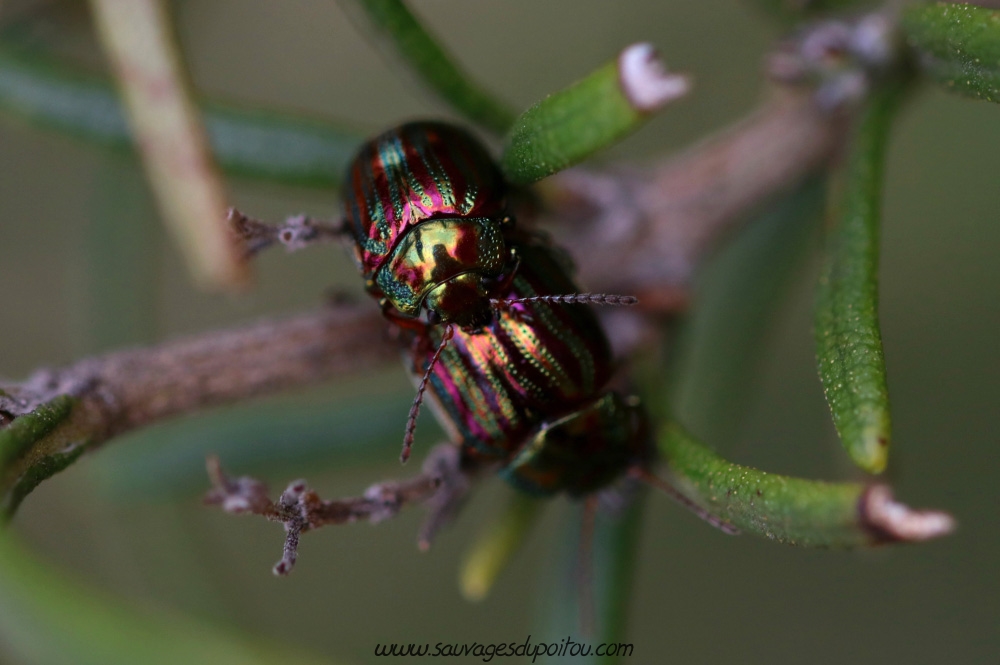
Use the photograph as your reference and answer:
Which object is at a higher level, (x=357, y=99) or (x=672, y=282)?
(x=357, y=99)

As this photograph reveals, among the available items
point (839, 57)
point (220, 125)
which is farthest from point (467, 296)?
point (839, 57)

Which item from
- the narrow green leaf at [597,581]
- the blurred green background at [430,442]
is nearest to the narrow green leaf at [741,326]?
the blurred green background at [430,442]

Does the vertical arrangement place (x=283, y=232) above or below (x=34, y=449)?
above

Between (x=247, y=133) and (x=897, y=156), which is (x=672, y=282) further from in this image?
(x=897, y=156)

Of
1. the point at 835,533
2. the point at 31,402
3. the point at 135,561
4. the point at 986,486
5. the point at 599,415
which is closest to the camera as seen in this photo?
the point at 835,533

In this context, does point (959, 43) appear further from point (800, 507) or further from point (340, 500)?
point (340, 500)

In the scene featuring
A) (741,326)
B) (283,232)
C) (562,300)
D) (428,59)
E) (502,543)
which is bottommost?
(502,543)

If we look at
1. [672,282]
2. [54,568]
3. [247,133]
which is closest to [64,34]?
[247,133]

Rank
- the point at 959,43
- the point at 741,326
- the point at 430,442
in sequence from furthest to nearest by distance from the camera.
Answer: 1. the point at 741,326
2. the point at 430,442
3. the point at 959,43
